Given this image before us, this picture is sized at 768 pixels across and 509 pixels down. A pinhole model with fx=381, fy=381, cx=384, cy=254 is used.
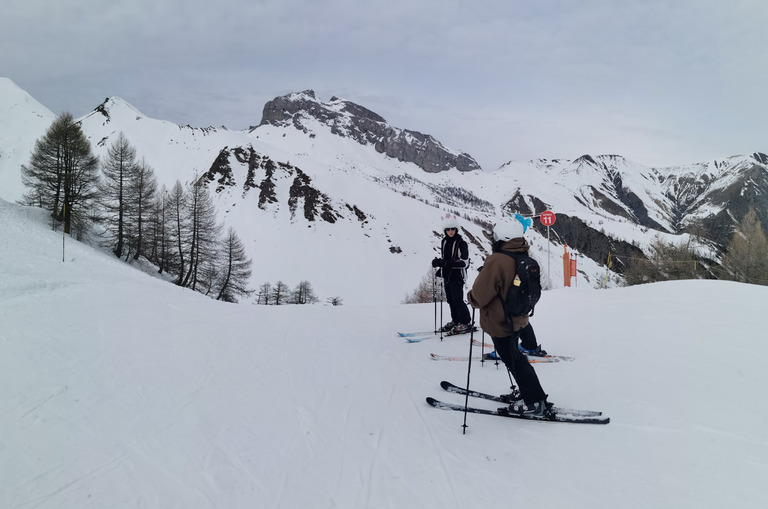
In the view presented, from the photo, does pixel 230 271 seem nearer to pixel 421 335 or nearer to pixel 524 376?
pixel 421 335

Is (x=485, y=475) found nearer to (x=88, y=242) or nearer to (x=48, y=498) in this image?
(x=48, y=498)

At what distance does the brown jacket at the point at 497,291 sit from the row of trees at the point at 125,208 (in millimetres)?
28845

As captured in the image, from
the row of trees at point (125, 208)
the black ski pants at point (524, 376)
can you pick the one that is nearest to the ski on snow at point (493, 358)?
the black ski pants at point (524, 376)

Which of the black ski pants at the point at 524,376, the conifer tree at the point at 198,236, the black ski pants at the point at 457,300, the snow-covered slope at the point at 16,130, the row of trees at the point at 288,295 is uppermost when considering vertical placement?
the snow-covered slope at the point at 16,130

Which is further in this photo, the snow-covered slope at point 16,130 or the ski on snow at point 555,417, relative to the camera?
the snow-covered slope at point 16,130

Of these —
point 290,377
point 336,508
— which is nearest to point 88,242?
point 290,377

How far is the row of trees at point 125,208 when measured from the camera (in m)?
28.4

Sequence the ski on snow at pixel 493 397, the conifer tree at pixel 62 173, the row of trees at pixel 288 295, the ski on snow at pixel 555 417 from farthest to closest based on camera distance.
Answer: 1. the row of trees at pixel 288 295
2. the conifer tree at pixel 62 173
3. the ski on snow at pixel 493 397
4. the ski on snow at pixel 555 417

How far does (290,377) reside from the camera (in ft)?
19.7

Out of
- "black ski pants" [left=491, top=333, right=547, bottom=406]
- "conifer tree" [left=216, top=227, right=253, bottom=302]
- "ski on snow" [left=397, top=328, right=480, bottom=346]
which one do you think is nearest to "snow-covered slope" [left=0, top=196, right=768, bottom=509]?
"black ski pants" [left=491, top=333, right=547, bottom=406]

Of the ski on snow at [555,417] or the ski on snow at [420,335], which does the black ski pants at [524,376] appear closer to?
the ski on snow at [555,417]

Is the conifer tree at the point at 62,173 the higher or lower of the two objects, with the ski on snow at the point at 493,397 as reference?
higher

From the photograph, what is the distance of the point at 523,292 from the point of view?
4453 mm

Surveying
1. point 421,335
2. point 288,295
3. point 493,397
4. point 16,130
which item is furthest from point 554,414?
point 16,130
